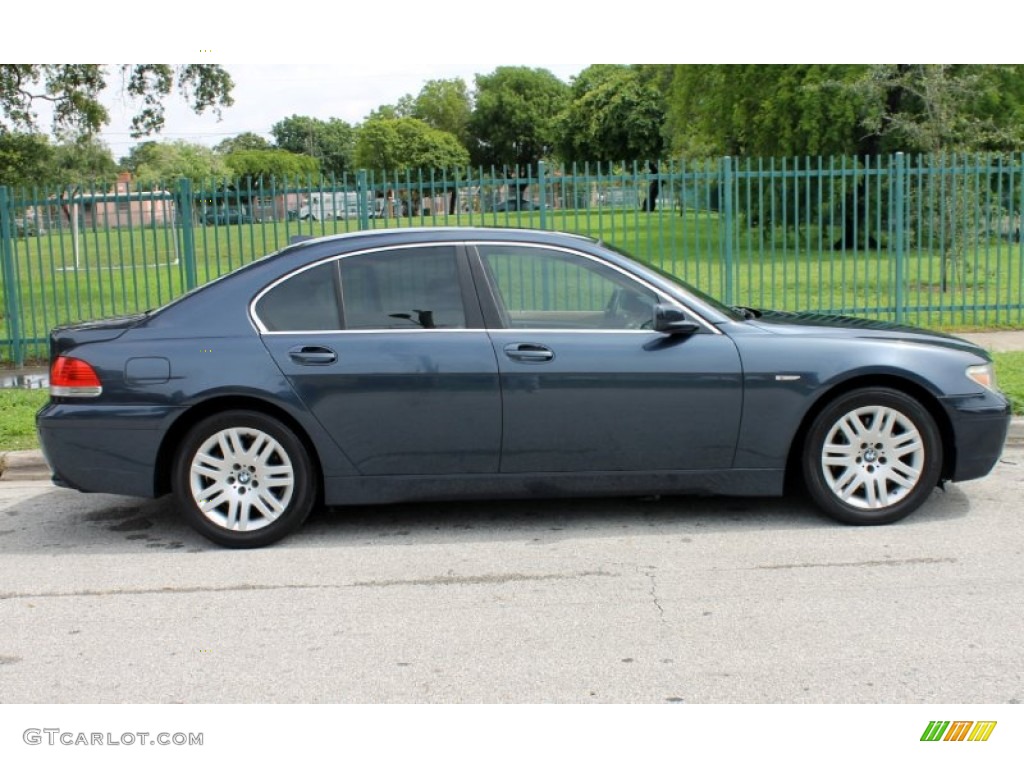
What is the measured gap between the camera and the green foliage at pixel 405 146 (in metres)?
86.0

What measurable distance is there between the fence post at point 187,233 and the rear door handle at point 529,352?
7266 mm

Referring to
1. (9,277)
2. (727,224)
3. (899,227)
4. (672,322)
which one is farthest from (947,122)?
(672,322)

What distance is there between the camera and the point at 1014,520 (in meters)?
6.11

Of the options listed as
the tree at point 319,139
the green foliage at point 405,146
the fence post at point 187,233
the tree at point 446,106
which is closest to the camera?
the fence post at point 187,233

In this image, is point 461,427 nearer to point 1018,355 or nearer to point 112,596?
point 112,596

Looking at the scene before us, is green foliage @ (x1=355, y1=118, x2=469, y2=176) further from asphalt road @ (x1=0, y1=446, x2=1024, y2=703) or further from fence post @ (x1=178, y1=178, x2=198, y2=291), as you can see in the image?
asphalt road @ (x1=0, y1=446, x2=1024, y2=703)

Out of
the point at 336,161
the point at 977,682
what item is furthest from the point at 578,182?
the point at 336,161

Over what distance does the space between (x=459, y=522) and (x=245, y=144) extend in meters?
127

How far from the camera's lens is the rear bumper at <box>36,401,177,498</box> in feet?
19.1

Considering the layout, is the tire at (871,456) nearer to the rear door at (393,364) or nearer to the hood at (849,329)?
the hood at (849,329)

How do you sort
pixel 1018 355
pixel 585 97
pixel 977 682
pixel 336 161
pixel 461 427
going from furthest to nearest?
pixel 336 161
pixel 585 97
pixel 1018 355
pixel 461 427
pixel 977 682

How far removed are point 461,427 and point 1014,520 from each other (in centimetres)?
297

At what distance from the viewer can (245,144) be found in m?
127

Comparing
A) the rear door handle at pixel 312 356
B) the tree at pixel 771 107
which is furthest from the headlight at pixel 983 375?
the tree at pixel 771 107
